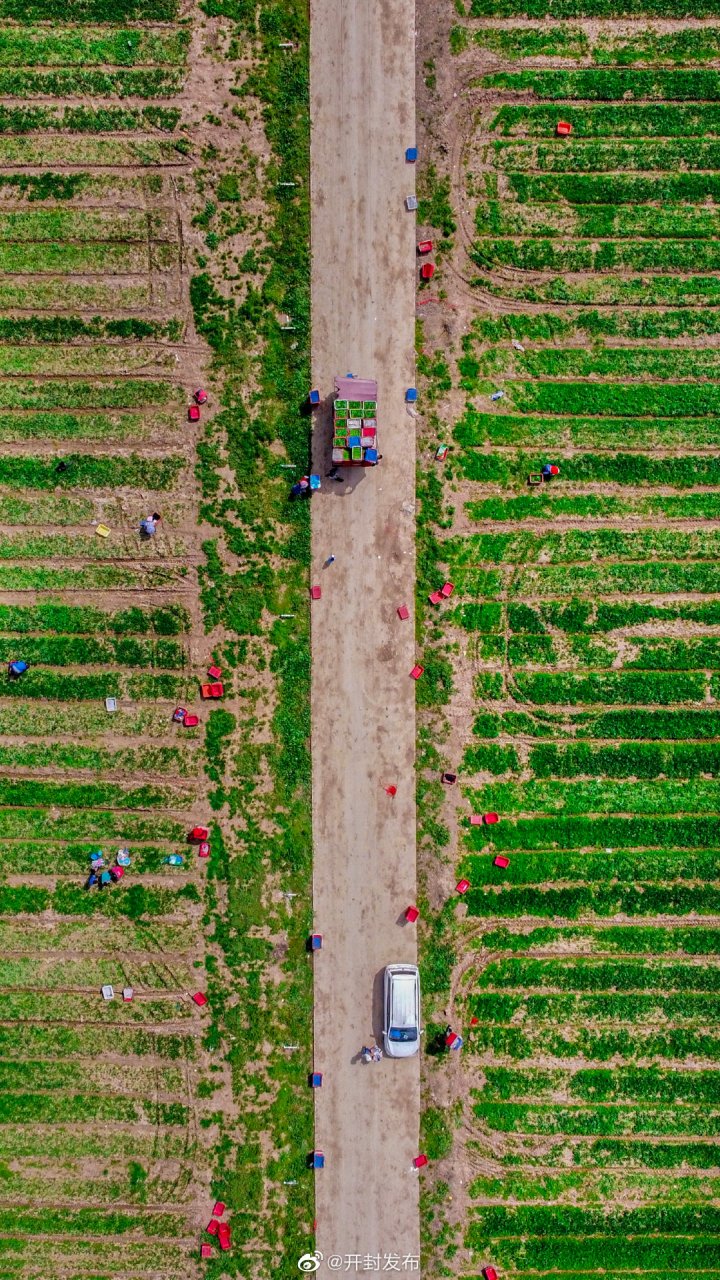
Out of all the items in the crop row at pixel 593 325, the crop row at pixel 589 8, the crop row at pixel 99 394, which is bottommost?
the crop row at pixel 99 394

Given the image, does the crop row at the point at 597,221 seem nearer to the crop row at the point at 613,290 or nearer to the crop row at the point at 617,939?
the crop row at the point at 613,290

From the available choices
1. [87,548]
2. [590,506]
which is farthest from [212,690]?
[590,506]

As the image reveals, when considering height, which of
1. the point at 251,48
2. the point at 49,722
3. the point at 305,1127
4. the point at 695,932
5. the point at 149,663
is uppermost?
the point at 251,48

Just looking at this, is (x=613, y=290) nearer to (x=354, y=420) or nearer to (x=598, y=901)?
(x=354, y=420)

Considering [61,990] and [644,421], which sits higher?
[644,421]

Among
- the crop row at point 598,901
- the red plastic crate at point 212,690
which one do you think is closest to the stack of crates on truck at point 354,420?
the red plastic crate at point 212,690

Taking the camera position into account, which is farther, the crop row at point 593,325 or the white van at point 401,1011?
the crop row at point 593,325

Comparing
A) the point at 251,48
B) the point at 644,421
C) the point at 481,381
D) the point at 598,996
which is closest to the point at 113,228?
the point at 251,48

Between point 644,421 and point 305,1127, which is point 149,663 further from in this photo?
point 644,421
